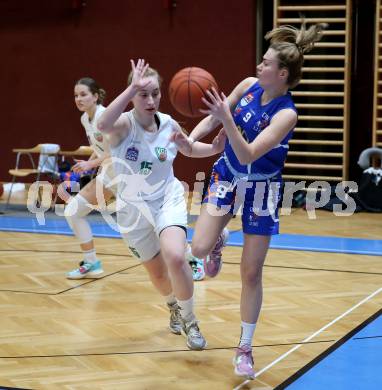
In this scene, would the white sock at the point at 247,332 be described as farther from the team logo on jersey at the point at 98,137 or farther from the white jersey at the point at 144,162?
the team logo on jersey at the point at 98,137

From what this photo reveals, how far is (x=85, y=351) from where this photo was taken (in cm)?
419

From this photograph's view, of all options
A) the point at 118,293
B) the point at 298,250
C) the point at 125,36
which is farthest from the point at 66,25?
the point at 118,293

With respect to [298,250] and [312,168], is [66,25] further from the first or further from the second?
[298,250]

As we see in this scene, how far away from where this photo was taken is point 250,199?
151 inches

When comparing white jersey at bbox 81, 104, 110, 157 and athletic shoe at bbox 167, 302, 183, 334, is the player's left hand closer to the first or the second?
white jersey at bbox 81, 104, 110, 157

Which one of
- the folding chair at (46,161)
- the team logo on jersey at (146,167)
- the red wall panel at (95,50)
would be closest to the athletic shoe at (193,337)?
the team logo on jersey at (146,167)

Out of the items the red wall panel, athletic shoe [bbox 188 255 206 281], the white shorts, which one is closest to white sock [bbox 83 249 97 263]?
athletic shoe [bbox 188 255 206 281]

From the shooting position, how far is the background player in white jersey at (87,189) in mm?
5876

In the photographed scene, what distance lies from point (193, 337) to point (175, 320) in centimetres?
42

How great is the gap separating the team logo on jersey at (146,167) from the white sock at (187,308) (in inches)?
28.3

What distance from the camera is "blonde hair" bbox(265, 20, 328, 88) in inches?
148

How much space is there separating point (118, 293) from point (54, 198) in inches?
173

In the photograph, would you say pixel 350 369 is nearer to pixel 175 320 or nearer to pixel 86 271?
pixel 175 320

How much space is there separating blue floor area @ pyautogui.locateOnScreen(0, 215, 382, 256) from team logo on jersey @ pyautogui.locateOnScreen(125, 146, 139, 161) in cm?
333
